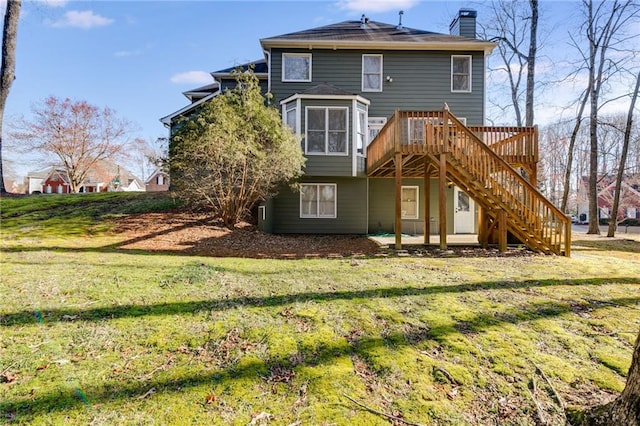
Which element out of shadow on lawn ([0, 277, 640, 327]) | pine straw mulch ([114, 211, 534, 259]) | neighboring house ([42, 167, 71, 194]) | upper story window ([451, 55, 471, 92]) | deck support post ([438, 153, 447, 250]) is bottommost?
shadow on lawn ([0, 277, 640, 327])

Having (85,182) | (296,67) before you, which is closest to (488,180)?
(296,67)

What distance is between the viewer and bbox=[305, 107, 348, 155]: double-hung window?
12.6 meters

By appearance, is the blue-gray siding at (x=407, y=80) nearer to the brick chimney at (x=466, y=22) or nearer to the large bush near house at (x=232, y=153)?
the brick chimney at (x=466, y=22)

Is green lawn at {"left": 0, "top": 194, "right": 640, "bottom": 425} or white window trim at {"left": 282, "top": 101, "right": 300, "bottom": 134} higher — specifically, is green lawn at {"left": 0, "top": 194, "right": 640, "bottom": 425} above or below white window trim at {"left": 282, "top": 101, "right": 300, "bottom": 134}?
below

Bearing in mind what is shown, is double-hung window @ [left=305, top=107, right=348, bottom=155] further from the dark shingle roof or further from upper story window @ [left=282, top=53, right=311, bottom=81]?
the dark shingle roof

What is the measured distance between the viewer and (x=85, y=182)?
39125 millimetres

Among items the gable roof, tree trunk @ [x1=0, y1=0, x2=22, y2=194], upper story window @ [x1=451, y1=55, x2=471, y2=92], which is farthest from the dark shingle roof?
tree trunk @ [x1=0, y1=0, x2=22, y2=194]

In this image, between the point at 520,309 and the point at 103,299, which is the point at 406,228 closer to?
the point at 520,309

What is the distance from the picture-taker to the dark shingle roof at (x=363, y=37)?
1361 cm

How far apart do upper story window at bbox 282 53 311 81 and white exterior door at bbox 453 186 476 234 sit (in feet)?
26.2

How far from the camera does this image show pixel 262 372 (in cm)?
294

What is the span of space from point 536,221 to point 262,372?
803 cm

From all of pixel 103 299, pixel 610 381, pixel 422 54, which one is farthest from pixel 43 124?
pixel 610 381

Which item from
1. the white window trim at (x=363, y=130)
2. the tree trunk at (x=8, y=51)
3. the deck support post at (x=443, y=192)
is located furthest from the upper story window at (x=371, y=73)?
the tree trunk at (x=8, y=51)
